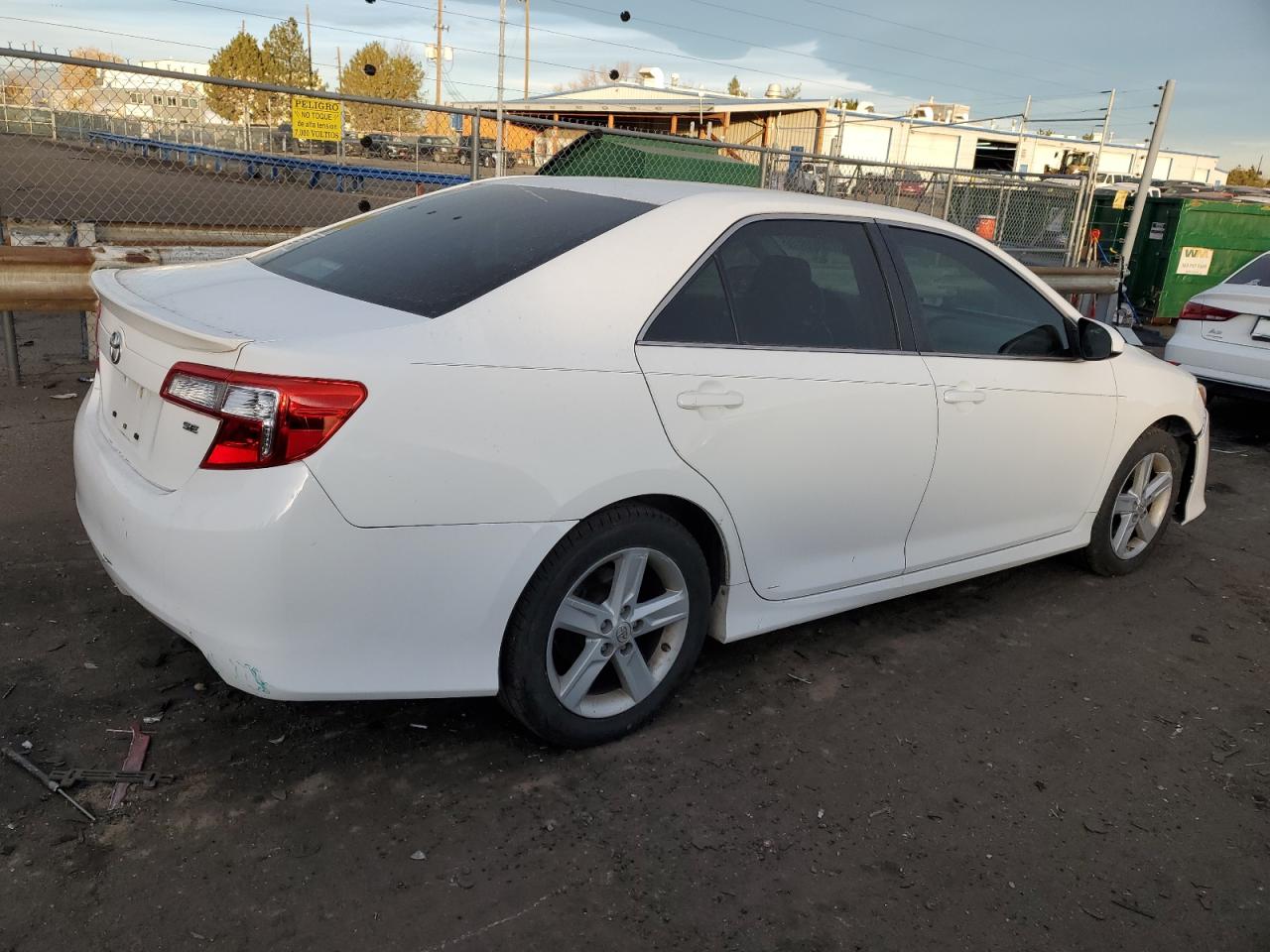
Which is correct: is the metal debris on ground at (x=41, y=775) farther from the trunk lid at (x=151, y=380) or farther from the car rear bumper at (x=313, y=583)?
the trunk lid at (x=151, y=380)

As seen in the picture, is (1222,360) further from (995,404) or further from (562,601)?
(562,601)

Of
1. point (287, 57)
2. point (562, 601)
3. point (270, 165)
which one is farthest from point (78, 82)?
point (287, 57)

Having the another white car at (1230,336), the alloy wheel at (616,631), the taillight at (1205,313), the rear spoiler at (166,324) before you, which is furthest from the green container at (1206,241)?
the rear spoiler at (166,324)

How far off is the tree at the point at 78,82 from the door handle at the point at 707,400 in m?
5.36

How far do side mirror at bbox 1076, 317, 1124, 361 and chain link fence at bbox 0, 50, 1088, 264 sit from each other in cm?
454

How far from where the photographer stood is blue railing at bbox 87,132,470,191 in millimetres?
16516

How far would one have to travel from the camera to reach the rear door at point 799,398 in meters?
2.93

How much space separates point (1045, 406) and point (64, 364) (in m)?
6.53

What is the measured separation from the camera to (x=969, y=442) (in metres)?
3.66

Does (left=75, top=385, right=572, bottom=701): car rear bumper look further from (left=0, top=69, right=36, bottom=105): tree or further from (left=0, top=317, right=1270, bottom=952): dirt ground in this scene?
(left=0, top=69, right=36, bottom=105): tree

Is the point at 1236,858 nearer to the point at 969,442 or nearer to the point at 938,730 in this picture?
the point at 938,730

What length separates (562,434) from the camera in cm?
260

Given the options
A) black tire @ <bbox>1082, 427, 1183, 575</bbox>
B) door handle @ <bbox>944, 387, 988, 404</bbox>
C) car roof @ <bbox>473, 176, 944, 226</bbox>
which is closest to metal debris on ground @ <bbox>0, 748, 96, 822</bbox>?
car roof @ <bbox>473, 176, 944, 226</bbox>

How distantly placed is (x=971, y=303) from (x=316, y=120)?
251 inches
